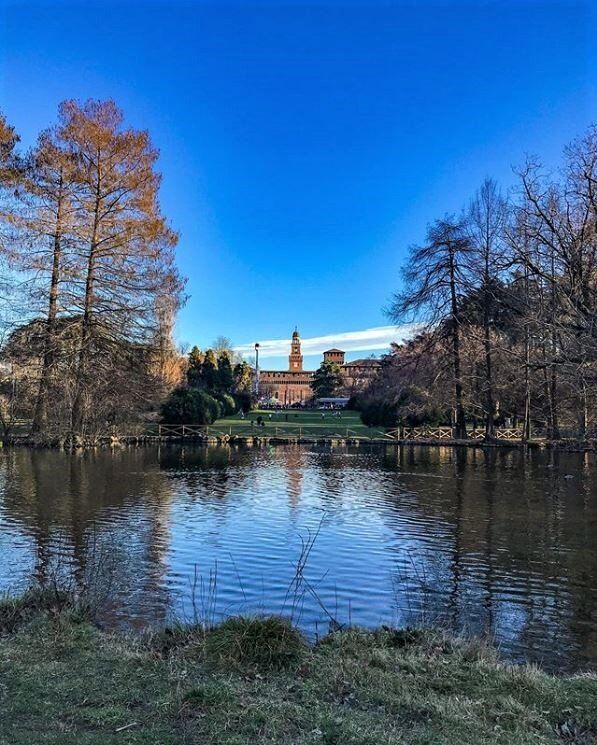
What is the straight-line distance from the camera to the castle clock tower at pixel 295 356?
150 metres

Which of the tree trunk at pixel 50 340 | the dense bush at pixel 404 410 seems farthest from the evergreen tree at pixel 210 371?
the tree trunk at pixel 50 340

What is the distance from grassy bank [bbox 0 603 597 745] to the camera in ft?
11.3

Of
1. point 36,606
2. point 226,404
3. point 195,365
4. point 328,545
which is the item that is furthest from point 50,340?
point 195,365

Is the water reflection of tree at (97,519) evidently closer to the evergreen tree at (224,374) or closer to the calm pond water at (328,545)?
the calm pond water at (328,545)

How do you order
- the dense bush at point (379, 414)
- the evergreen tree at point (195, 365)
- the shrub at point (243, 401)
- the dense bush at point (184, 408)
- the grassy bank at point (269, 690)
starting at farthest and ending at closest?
the shrub at point (243, 401) < the evergreen tree at point (195, 365) < the dense bush at point (379, 414) < the dense bush at point (184, 408) < the grassy bank at point (269, 690)

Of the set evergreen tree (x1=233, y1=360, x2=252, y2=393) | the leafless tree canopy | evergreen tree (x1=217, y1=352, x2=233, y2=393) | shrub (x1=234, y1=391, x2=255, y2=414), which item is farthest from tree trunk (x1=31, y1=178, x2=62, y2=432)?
evergreen tree (x1=233, y1=360, x2=252, y2=393)

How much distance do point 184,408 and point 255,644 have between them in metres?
30.5

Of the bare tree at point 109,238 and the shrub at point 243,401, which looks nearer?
the bare tree at point 109,238

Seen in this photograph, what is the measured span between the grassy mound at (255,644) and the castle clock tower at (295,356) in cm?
14189

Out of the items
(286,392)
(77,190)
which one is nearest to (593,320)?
(77,190)

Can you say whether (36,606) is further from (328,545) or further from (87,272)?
(87,272)

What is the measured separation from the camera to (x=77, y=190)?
90.4 ft

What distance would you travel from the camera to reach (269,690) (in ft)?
13.6

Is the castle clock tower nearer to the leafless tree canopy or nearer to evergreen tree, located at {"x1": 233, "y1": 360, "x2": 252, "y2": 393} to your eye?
evergreen tree, located at {"x1": 233, "y1": 360, "x2": 252, "y2": 393}
